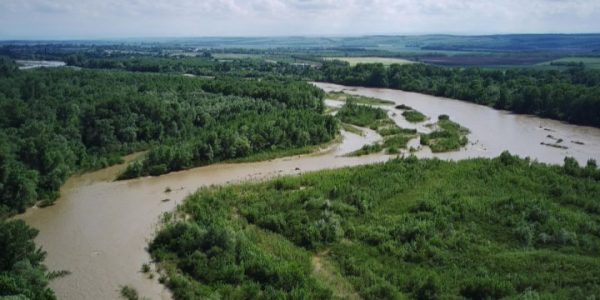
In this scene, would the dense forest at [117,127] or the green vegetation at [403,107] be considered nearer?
the dense forest at [117,127]

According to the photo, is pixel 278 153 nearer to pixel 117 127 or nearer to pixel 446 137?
pixel 117 127

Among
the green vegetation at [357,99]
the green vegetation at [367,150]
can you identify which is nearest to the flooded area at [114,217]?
the green vegetation at [367,150]

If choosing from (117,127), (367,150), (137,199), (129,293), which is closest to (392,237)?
(129,293)

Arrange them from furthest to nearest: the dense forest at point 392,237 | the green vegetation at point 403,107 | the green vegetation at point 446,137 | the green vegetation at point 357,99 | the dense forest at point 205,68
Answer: the dense forest at point 205,68 < the green vegetation at point 357,99 < the green vegetation at point 403,107 < the green vegetation at point 446,137 < the dense forest at point 392,237

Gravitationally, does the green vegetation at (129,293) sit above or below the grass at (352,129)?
below

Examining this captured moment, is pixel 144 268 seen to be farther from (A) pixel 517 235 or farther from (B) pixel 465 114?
(B) pixel 465 114

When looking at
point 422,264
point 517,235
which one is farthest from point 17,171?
point 517,235

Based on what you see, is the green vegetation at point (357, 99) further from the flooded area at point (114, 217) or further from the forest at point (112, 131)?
the flooded area at point (114, 217)
